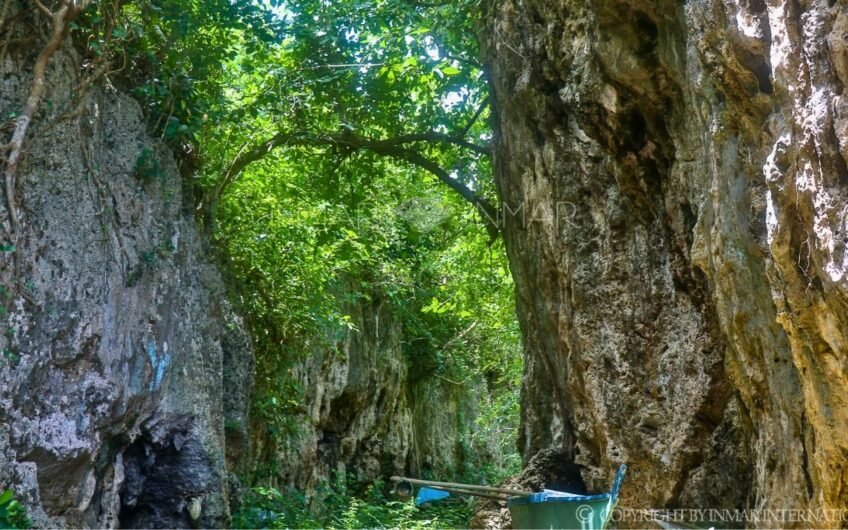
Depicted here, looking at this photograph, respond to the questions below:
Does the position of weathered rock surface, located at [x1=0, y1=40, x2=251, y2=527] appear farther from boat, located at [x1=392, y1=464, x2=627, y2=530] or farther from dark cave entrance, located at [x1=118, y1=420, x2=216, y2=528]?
boat, located at [x1=392, y1=464, x2=627, y2=530]

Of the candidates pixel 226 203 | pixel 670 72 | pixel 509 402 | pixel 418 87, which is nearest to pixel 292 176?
pixel 226 203

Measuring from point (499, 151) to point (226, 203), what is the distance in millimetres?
3247

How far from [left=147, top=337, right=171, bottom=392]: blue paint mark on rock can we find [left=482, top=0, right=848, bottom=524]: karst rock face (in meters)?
3.71

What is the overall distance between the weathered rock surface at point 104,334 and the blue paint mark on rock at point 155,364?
1cm

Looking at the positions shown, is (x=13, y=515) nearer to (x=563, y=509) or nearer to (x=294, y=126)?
(x=563, y=509)

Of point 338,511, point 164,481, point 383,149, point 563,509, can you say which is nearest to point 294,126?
point 383,149

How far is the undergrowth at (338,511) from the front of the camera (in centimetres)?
980

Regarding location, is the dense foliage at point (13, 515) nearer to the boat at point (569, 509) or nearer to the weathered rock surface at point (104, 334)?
the weathered rock surface at point (104, 334)

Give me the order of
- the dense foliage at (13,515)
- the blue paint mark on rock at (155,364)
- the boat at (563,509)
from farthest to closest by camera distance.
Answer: the blue paint mark on rock at (155,364)
the boat at (563,509)
the dense foliage at (13,515)

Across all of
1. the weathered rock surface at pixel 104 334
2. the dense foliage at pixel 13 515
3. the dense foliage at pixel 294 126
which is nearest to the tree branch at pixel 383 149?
the dense foliage at pixel 294 126

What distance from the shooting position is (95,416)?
21.4ft

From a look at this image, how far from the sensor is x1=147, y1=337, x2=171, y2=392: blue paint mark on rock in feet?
23.8

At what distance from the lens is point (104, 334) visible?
6.78 m

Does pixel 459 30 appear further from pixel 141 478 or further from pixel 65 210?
pixel 141 478
